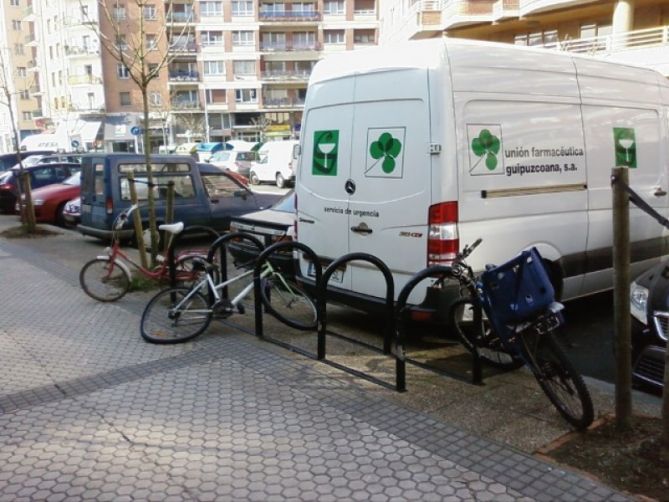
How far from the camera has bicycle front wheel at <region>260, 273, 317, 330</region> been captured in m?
6.18

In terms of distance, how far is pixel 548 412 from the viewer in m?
4.07

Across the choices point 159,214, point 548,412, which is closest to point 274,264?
point 548,412

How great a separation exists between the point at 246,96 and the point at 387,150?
219 feet

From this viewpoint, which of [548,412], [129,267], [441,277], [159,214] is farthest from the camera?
[159,214]

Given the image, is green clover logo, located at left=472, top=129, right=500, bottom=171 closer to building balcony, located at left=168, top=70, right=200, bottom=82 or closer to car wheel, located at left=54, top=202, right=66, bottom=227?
car wheel, located at left=54, top=202, right=66, bottom=227

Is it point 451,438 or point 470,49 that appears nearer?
point 451,438

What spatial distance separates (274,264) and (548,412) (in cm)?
342

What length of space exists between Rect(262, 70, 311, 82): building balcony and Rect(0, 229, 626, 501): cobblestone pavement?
6604 cm

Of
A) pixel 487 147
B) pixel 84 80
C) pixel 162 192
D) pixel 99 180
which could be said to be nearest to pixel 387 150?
pixel 487 147

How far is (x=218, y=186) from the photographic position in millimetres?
12188

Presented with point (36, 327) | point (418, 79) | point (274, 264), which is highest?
point (418, 79)

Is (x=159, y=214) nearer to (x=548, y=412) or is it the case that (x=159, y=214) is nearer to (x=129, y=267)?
(x=129, y=267)

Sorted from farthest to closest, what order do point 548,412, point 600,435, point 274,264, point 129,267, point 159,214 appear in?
A: point 159,214 < point 129,267 < point 274,264 < point 548,412 < point 600,435

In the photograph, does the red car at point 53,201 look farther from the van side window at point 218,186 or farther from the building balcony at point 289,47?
the building balcony at point 289,47
